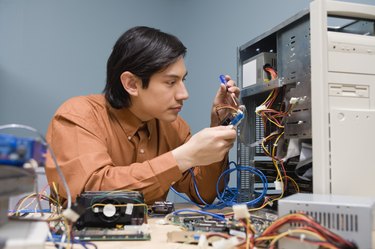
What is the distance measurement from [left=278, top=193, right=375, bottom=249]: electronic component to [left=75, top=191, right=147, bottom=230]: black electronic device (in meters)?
0.33

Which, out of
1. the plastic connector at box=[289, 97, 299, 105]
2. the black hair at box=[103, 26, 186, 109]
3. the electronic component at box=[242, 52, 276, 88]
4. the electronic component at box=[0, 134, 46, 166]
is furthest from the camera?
the black hair at box=[103, 26, 186, 109]

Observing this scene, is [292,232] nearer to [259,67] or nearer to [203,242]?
[203,242]

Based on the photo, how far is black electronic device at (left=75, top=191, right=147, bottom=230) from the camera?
754 millimetres

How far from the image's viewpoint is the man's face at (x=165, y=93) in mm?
1242

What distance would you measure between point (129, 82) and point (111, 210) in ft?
2.11

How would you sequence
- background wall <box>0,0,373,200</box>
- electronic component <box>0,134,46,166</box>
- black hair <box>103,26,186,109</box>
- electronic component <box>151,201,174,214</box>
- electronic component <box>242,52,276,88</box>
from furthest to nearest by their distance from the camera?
background wall <box>0,0,373,200</box>, black hair <box>103,26,186,109</box>, electronic component <box>242,52,276,88</box>, electronic component <box>151,201,174,214</box>, electronic component <box>0,134,46,166</box>

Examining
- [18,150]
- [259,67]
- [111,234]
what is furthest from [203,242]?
[259,67]

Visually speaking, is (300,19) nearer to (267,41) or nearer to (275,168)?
(267,41)

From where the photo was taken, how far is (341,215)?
57 cm

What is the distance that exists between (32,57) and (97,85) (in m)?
0.40

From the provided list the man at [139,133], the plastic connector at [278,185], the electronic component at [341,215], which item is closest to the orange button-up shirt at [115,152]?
the man at [139,133]

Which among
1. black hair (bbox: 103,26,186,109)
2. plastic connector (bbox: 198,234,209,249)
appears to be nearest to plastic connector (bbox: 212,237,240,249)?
plastic connector (bbox: 198,234,209,249)

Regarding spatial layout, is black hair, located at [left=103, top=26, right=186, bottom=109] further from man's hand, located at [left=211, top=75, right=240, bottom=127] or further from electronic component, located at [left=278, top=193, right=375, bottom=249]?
electronic component, located at [left=278, top=193, right=375, bottom=249]

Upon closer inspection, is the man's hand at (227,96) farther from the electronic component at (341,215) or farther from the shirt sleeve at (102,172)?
the electronic component at (341,215)
